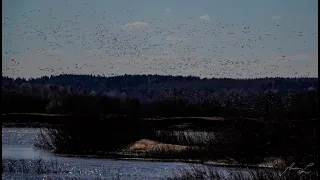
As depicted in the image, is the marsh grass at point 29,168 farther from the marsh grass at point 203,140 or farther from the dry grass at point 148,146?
the dry grass at point 148,146

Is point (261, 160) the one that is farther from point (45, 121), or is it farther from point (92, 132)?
point (45, 121)

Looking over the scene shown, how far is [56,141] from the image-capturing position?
147 ft

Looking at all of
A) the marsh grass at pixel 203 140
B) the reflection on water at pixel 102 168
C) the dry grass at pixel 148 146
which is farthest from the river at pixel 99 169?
the dry grass at pixel 148 146

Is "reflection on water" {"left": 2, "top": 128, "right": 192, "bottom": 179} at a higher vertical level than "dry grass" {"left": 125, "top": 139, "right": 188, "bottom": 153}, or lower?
higher

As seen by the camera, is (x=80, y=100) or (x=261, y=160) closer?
(x=261, y=160)

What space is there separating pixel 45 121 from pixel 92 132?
117ft

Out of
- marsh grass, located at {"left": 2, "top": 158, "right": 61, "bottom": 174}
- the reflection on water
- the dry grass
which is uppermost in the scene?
marsh grass, located at {"left": 2, "top": 158, "right": 61, "bottom": 174}

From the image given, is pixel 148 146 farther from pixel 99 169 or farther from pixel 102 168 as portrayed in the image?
pixel 99 169

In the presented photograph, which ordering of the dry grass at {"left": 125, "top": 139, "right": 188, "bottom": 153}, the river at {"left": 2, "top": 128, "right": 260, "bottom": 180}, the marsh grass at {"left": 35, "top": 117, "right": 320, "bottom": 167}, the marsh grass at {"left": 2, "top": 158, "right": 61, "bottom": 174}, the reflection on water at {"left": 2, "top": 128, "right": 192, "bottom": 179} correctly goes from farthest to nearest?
the dry grass at {"left": 125, "top": 139, "right": 188, "bottom": 153}
the reflection on water at {"left": 2, "top": 128, "right": 192, "bottom": 179}
the marsh grass at {"left": 2, "top": 158, "right": 61, "bottom": 174}
the river at {"left": 2, "top": 128, "right": 260, "bottom": 180}
the marsh grass at {"left": 35, "top": 117, "right": 320, "bottom": 167}

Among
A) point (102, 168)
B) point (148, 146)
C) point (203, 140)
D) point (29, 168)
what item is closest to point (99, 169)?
point (102, 168)

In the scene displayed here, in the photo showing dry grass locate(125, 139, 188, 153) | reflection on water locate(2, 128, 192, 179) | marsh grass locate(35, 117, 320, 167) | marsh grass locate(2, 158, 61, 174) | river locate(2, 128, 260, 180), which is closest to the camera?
marsh grass locate(35, 117, 320, 167)

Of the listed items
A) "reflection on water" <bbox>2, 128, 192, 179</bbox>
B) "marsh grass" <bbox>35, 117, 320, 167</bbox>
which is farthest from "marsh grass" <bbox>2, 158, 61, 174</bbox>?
"marsh grass" <bbox>35, 117, 320, 167</bbox>

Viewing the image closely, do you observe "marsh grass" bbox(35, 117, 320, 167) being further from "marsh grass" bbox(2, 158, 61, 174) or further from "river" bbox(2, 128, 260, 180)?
"marsh grass" bbox(2, 158, 61, 174)

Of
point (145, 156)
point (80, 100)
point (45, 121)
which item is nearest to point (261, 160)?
point (145, 156)
